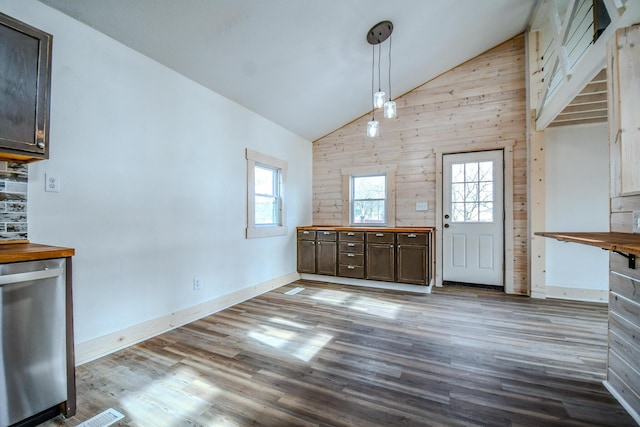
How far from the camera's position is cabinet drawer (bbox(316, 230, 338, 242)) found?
4508 mm

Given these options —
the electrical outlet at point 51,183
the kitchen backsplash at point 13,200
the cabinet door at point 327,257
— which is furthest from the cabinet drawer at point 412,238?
the kitchen backsplash at point 13,200

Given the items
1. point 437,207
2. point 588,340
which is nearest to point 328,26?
point 437,207

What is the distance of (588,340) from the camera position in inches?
96.0

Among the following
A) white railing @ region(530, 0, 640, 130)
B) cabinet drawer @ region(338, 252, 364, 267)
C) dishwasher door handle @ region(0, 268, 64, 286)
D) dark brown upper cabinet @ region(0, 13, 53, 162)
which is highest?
white railing @ region(530, 0, 640, 130)

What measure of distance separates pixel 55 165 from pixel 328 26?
264cm

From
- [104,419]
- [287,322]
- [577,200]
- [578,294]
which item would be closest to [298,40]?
[287,322]

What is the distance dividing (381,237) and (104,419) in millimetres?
3444

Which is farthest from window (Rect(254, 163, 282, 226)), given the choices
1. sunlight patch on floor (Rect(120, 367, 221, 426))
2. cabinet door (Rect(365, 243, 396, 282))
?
sunlight patch on floor (Rect(120, 367, 221, 426))

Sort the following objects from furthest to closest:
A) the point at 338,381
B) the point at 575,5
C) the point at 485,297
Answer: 1. the point at 485,297
2. the point at 575,5
3. the point at 338,381

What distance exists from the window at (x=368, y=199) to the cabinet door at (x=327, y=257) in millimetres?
767

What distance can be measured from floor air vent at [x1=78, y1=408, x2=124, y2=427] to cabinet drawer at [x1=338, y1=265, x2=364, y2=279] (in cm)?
323

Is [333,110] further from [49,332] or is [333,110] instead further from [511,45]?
[49,332]

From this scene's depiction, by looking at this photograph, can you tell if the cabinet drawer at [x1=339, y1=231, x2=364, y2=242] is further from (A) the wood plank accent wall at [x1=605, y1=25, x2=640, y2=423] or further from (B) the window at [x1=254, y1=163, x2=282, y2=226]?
(A) the wood plank accent wall at [x1=605, y1=25, x2=640, y2=423]

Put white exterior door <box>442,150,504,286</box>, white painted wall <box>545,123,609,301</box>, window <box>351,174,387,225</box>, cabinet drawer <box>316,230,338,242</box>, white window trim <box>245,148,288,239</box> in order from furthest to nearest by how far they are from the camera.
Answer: window <box>351,174,387,225</box>, cabinet drawer <box>316,230,338,242</box>, white exterior door <box>442,150,504,286</box>, white window trim <box>245,148,288,239</box>, white painted wall <box>545,123,609,301</box>
